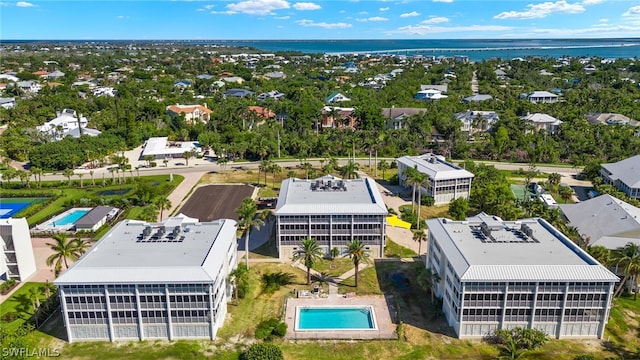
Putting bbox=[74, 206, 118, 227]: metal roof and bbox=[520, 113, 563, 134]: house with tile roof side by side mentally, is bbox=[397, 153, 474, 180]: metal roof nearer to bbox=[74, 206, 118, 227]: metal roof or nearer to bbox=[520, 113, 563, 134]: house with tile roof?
bbox=[520, 113, 563, 134]: house with tile roof

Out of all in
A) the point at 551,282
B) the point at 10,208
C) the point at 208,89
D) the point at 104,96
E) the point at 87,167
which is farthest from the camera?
the point at 208,89

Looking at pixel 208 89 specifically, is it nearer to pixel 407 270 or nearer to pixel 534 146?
pixel 534 146

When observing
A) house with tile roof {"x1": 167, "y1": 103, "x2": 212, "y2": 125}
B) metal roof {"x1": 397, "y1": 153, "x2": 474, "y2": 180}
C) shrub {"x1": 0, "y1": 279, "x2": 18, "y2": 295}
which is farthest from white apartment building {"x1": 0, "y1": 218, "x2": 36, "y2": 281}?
house with tile roof {"x1": 167, "y1": 103, "x2": 212, "y2": 125}

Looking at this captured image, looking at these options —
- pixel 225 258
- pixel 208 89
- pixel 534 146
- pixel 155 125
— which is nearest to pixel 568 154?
pixel 534 146

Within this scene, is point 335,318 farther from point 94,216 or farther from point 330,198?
point 94,216

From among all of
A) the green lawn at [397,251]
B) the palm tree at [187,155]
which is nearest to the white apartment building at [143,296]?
the green lawn at [397,251]
